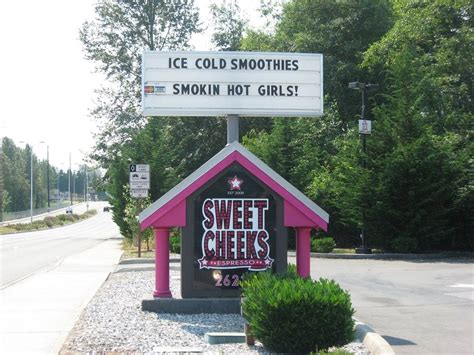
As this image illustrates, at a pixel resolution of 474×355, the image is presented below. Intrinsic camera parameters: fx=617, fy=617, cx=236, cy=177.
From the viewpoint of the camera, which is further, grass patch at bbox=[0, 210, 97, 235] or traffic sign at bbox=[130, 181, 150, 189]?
grass patch at bbox=[0, 210, 97, 235]

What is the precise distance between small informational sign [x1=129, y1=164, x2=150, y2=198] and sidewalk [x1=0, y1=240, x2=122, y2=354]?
9.35ft

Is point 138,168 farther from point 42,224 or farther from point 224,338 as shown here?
point 42,224

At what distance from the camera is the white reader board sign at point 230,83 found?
12.5 metres

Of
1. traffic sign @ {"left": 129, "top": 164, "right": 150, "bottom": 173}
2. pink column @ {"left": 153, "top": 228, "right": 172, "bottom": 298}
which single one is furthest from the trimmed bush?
pink column @ {"left": 153, "top": 228, "right": 172, "bottom": 298}

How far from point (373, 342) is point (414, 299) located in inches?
218

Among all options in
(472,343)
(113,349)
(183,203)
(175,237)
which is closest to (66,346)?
(113,349)

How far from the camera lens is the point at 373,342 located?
823 cm

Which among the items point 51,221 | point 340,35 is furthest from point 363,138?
point 51,221

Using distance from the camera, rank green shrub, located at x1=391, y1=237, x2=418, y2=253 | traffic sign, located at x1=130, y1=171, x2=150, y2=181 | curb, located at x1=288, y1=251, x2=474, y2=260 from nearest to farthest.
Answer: traffic sign, located at x1=130, y1=171, x2=150, y2=181
curb, located at x1=288, y1=251, x2=474, y2=260
green shrub, located at x1=391, y1=237, x2=418, y2=253

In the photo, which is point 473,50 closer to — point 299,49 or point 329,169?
point 329,169

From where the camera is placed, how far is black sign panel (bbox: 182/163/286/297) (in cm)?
1102

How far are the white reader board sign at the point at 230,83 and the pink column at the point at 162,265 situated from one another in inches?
107

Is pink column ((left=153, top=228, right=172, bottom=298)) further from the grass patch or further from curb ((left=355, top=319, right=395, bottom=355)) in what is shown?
the grass patch

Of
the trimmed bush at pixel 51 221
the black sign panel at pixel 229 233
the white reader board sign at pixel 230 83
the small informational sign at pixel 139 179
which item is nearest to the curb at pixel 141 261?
the small informational sign at pixel 139 179
